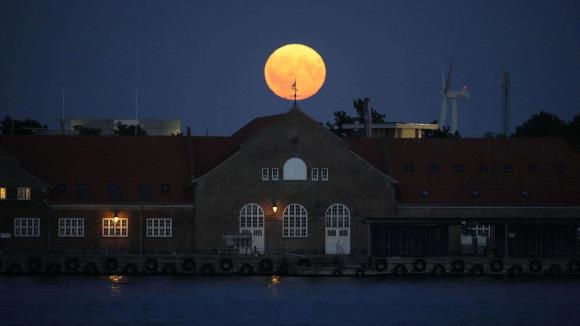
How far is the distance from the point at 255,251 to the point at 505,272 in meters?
15.9

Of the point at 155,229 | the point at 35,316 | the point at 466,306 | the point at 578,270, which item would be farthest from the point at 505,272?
the point at 35,316

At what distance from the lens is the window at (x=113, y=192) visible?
124 m

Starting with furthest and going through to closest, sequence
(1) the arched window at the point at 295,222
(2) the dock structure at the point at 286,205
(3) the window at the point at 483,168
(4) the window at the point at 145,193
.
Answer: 1. (3) the window at the point at 483,168
2. (4) the window at the point at 145,193
3. (1) the arched window at the point at 295,222
4. (2) the dock structure at the point at 286,205

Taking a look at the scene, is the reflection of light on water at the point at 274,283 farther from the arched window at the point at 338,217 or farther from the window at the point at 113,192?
the window at the point at 113,192

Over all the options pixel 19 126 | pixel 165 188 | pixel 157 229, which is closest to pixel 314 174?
pixel 165 188

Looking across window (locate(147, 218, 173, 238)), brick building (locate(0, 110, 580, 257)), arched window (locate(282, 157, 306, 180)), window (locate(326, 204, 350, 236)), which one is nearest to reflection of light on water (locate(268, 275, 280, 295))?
brick building (locate(0, 110, 580, 257))

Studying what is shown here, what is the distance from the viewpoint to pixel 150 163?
417 feet

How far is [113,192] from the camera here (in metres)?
124

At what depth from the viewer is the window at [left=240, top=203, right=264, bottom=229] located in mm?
123562

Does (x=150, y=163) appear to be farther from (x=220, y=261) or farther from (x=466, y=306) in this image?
(x=466, y=306)

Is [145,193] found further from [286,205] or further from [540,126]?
[540,126]

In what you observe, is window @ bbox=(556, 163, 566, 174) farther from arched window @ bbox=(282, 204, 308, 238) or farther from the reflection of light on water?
the reflection of light on water

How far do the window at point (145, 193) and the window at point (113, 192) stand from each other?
1.43m

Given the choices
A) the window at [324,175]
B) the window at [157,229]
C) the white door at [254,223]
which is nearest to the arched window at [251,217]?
the white door at [254,223]
